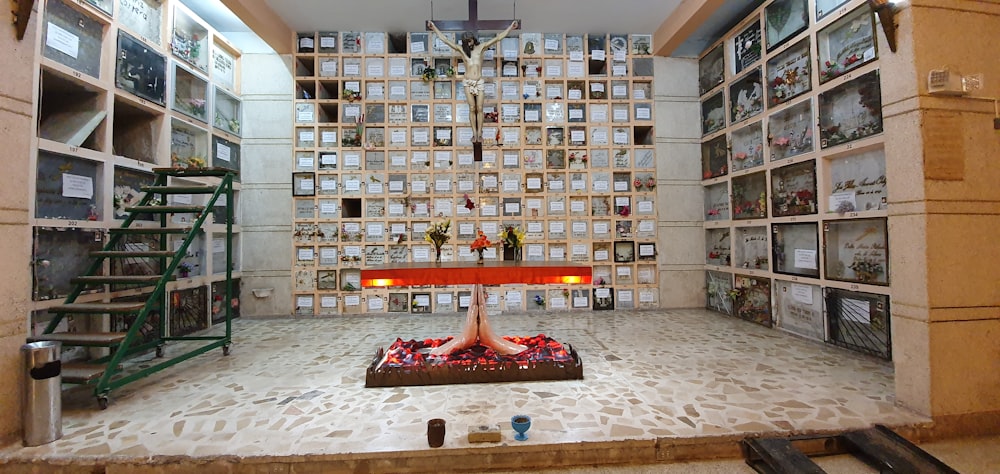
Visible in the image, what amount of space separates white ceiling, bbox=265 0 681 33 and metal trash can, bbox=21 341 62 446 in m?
5.01

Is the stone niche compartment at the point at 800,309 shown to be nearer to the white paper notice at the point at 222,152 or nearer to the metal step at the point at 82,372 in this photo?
the metal step at the point at 82,372

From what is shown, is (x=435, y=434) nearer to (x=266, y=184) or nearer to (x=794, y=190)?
(x=794, y=190)

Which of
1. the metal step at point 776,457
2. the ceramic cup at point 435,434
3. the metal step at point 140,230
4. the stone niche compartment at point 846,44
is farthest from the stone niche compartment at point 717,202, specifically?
the metal step at point 140,230

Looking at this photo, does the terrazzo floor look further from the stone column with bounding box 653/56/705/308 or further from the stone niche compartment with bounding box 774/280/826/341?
the stone column with bounding box 653/56/705/308

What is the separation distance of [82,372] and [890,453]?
17.6ft

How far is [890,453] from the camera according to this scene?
215 centimetres

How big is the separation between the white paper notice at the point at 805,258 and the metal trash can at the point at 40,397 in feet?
21.8

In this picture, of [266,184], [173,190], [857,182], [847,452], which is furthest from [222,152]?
[857,182]

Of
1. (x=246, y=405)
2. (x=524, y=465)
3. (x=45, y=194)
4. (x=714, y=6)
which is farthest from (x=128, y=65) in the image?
(x=714, y=6)

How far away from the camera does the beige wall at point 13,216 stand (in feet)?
7.59

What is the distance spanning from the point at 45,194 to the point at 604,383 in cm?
500

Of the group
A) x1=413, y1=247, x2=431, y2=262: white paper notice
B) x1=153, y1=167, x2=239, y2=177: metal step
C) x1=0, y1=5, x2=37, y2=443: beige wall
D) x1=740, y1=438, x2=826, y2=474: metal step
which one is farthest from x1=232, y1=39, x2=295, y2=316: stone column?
x1=740, y1=438, x2=826, y2=474: metal step

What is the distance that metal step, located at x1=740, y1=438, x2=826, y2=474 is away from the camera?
2.04 m

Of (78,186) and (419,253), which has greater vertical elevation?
(78,186)
